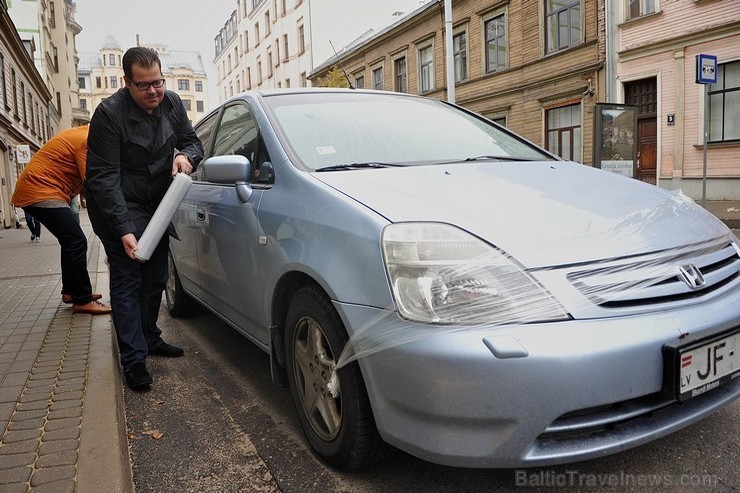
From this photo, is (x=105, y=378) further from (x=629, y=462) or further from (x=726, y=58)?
(x=726, y=58)

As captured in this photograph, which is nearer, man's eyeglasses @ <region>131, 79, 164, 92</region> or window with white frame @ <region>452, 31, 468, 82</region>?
man's eyeglasses @ <region>131, 79, 164, 92</region>

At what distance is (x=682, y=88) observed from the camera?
14.8 metres

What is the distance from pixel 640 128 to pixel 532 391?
16.4 metres

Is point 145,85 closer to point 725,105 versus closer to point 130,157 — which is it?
point 130,157

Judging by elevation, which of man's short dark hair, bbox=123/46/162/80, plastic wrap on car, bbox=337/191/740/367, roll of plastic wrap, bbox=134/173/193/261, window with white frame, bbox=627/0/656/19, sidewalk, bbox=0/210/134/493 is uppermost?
window with white frame, bbox=627/0/656/19

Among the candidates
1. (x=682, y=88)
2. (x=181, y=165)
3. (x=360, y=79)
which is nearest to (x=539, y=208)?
(x=181, y=165)

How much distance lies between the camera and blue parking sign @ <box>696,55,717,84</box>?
9797 millimetres

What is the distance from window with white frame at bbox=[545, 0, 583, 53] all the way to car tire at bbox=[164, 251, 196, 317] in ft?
53.5

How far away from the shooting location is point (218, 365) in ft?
12.2

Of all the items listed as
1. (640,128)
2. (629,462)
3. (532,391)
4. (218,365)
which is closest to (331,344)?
(532,391)

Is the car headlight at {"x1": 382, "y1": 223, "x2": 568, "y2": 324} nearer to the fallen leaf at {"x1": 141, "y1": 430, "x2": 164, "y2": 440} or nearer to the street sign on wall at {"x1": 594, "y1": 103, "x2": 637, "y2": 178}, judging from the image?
the fallen leaf at {"x1": 141, "y1": 430, "x2": 164, "y2": 440}

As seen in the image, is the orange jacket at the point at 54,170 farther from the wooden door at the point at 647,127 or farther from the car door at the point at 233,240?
the wooden door at the point at 647,127

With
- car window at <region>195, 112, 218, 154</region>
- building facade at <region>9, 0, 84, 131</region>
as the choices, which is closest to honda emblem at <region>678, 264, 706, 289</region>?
car window at <region>195, 112, 218, 154</region>

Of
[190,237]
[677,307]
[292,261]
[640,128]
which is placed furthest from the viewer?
[640,128]
